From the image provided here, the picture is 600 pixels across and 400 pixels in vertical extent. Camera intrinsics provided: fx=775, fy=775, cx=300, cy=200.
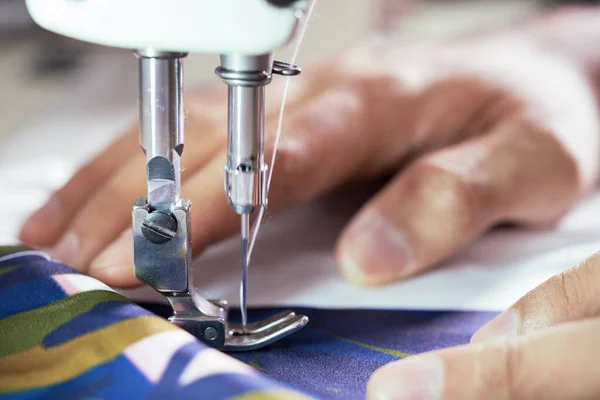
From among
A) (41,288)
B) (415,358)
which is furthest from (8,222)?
(415,358)

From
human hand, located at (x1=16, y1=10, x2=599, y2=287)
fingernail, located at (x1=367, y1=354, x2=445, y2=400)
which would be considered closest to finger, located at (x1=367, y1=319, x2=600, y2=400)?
fingernail, located at (x1=367, y1=354, x2=445, y2=400)

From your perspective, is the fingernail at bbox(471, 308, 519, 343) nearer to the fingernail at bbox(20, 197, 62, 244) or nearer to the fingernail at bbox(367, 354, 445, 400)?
the fingernail at bbox(367, 354, 445, 400)

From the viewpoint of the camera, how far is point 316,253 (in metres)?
0.70

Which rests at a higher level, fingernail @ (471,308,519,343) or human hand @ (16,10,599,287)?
human hand @ (16,10,599,287)

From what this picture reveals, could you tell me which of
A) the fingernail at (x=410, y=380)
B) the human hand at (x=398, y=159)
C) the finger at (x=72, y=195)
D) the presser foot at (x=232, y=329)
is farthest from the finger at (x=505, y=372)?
the finger at (x=72, y=195)

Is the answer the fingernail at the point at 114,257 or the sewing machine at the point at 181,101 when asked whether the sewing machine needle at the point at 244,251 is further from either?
the fingernail at the point at 114,257

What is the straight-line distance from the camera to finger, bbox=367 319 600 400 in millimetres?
388

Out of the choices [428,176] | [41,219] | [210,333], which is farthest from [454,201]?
[41,219]

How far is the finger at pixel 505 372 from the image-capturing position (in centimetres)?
39

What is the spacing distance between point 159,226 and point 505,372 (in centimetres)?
22

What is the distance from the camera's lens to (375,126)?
0.78 m

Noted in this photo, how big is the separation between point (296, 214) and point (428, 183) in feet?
0.58

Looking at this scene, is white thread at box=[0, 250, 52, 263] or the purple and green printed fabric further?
white thread at box=[0, 250, 52, 263]

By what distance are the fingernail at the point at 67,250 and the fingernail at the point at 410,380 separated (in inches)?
11.8
